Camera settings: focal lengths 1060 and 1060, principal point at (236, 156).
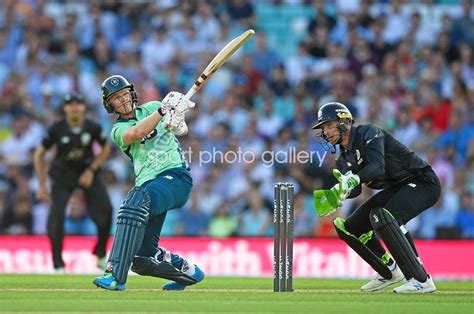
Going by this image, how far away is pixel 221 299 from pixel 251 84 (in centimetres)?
900

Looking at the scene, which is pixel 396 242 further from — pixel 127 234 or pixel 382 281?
pixel 127 234

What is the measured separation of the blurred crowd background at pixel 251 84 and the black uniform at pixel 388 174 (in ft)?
18.3

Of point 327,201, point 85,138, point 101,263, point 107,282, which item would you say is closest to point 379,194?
point 327,201

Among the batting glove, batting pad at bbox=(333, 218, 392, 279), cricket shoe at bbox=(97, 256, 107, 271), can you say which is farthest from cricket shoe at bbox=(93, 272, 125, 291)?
cricket shoe at bbox=(97, 256, 107, 271)

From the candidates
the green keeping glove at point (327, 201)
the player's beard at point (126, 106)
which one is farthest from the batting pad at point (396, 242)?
the player's beard at point (126, 106)

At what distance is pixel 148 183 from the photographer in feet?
27.1

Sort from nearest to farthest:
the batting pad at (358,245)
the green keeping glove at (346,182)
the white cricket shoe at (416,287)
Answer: the green keeping glove at (346,182)
the white cricket shoe at (416,287)
the batting pad at (358,245)

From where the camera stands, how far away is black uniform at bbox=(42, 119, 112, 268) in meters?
11.9

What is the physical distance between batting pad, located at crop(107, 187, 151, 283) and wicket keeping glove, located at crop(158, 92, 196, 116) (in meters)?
0.69

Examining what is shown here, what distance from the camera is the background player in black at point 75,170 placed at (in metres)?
11.9

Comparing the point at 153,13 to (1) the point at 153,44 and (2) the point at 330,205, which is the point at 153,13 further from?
(2) the point at 330,205

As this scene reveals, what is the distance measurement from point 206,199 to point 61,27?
449 centimetres

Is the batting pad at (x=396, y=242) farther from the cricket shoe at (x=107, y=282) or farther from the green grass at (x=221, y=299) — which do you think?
the cricket shoe at (x=107, y=282)

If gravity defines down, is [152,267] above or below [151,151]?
below
